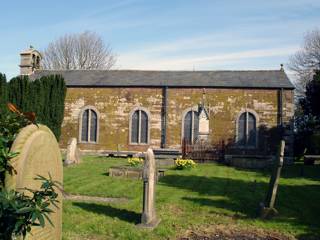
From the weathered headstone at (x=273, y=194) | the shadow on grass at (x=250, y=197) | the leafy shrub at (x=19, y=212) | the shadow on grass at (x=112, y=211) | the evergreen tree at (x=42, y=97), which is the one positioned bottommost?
the shadow on grass at (x=112, y=211)

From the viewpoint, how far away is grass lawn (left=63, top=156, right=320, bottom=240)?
8.34 m

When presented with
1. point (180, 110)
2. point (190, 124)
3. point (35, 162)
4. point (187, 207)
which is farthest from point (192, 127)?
point (35, 162)

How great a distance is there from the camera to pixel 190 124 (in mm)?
28156

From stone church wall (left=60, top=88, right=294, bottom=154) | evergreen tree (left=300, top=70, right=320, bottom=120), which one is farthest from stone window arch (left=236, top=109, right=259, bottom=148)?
evergreen tree (left=300, top=70, right=320, bottom=120)

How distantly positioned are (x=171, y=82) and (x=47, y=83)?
862 centimetres

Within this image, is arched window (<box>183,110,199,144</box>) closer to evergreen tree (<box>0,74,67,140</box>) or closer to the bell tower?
evergreen tree (<box>0,74,67,140</box>)

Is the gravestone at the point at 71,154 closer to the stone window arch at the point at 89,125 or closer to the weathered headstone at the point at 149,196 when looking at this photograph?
the stone window arch at the point at 89,125

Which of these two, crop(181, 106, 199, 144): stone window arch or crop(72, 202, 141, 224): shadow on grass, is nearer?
crop(72, 202, 141, 224): shadow on grass

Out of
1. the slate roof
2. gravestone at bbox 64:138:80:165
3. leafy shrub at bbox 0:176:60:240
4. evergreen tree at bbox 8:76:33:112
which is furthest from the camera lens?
the slate roof

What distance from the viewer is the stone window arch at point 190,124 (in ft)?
91.7

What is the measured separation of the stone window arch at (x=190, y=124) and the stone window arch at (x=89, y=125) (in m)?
6.17

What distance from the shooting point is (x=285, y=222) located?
9.22 meters

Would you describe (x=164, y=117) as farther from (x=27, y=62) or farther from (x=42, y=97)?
(x=27, y=62)

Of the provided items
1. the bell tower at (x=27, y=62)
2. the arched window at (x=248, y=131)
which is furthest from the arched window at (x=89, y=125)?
the arched window at (x=248, y=131)
